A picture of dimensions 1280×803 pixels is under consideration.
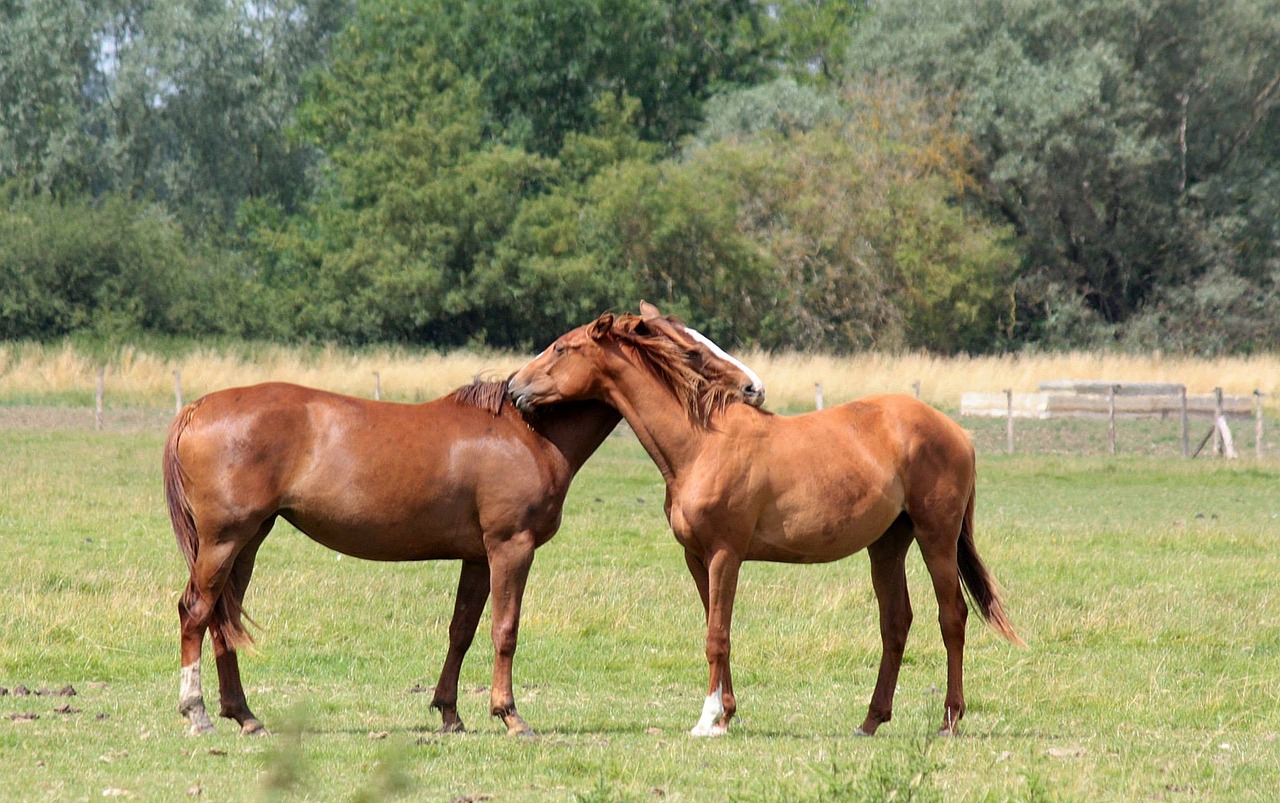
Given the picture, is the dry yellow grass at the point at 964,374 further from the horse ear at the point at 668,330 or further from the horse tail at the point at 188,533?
the horse tail at the point at 188,533

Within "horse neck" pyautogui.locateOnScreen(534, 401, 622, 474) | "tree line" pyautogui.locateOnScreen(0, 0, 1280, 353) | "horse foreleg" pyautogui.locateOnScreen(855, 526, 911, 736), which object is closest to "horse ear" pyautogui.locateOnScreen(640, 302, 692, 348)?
"horse neck" pyautogui.locateOnScreen(534, 401, 622, 474)

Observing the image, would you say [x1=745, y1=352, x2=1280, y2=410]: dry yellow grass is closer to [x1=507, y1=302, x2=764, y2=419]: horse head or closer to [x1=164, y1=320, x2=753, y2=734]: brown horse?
[x1=507, y1=302, x2=764, y2=419]: horse head

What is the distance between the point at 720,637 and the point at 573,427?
135 cm

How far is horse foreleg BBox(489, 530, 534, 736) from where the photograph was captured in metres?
7.42

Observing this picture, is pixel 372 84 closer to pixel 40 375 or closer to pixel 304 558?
pixel 40 375

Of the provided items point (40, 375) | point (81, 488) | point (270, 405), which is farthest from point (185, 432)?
point (40, 375)

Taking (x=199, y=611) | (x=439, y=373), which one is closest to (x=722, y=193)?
(x=439, y=373)

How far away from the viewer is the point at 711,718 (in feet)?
24.0

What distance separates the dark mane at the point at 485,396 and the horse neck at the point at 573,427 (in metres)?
0.23

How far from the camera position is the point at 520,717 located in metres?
7.79

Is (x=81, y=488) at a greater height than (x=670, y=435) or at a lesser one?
lesser

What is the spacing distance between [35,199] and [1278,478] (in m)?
35.9

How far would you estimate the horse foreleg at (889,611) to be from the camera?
25.5ft

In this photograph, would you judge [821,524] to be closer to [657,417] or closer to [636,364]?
[657,417]
